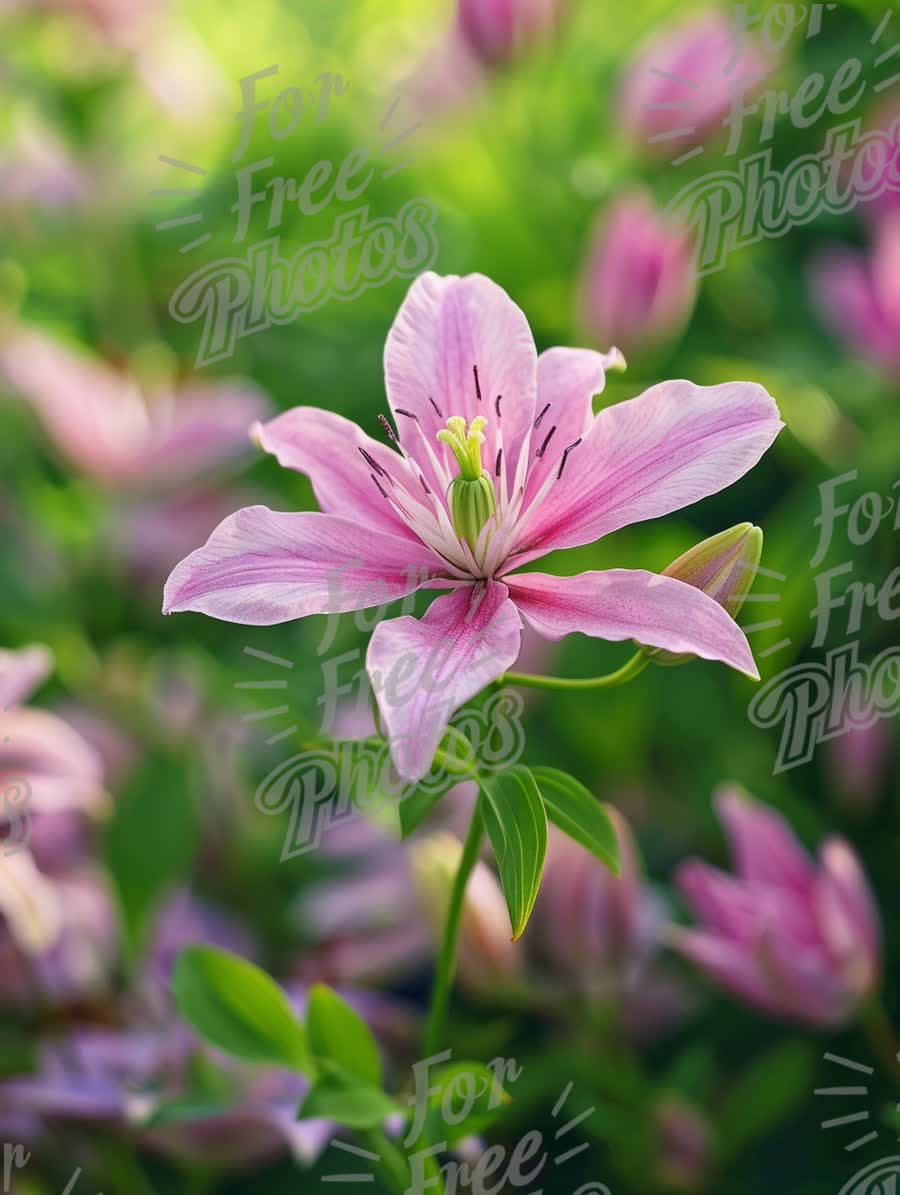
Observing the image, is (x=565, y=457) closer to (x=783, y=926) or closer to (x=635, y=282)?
(x=783, y=926)

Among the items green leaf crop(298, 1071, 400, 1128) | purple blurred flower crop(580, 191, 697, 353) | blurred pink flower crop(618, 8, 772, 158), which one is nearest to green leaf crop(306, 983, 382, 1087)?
green leaf crop(298, 1071, 400, 1128)

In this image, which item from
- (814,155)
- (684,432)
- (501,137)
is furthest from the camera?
(501,137)

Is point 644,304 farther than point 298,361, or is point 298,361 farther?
point 298,361

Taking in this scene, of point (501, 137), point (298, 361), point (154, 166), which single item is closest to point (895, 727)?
point (298, 361)

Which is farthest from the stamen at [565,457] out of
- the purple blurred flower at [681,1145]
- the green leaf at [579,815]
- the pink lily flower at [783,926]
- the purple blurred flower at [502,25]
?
the purple blurred flower at [502,25]

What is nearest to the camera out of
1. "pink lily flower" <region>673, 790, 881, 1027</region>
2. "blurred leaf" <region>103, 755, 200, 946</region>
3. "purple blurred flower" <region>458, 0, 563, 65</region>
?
"pink lily flower" <region>673, 790, 881, 1027</region>

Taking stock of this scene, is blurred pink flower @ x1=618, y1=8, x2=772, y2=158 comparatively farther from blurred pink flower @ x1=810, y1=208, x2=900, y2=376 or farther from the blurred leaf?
the blurred leaf

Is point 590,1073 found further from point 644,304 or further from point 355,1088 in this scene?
point 644,304
